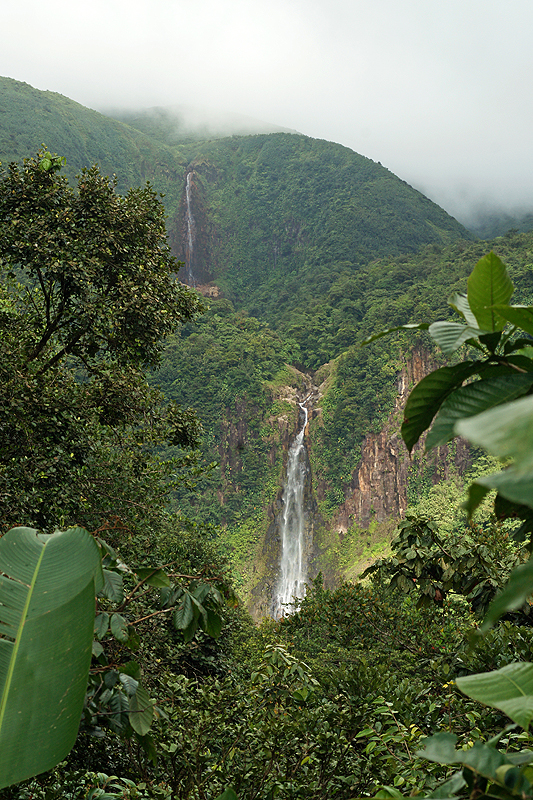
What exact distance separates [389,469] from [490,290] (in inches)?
861

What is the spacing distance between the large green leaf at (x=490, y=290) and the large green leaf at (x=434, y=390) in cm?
5

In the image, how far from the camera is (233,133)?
211 feet

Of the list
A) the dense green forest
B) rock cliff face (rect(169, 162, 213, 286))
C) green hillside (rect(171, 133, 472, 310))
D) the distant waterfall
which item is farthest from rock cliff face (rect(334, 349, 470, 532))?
the distant waterfall

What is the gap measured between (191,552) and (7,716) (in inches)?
339

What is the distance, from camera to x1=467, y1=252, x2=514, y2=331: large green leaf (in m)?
0.57

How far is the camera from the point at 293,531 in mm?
22672

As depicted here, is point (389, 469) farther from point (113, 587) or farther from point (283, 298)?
point (113, 587)

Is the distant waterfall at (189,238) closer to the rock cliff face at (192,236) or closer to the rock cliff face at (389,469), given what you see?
the rock cliff face at (192,236)

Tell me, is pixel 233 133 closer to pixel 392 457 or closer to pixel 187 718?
pixel 392 457

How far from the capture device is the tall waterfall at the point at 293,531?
20.9 meters

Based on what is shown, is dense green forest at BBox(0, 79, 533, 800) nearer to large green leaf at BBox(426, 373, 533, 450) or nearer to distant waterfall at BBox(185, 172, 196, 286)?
large green leaf at BBox(426, 373, 533, 450)

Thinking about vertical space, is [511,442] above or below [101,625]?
above

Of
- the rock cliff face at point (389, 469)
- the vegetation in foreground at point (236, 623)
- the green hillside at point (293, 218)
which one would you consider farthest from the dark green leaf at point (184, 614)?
the green hillside at point (293, 218)

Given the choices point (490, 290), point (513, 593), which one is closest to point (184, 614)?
point (490, 290)
